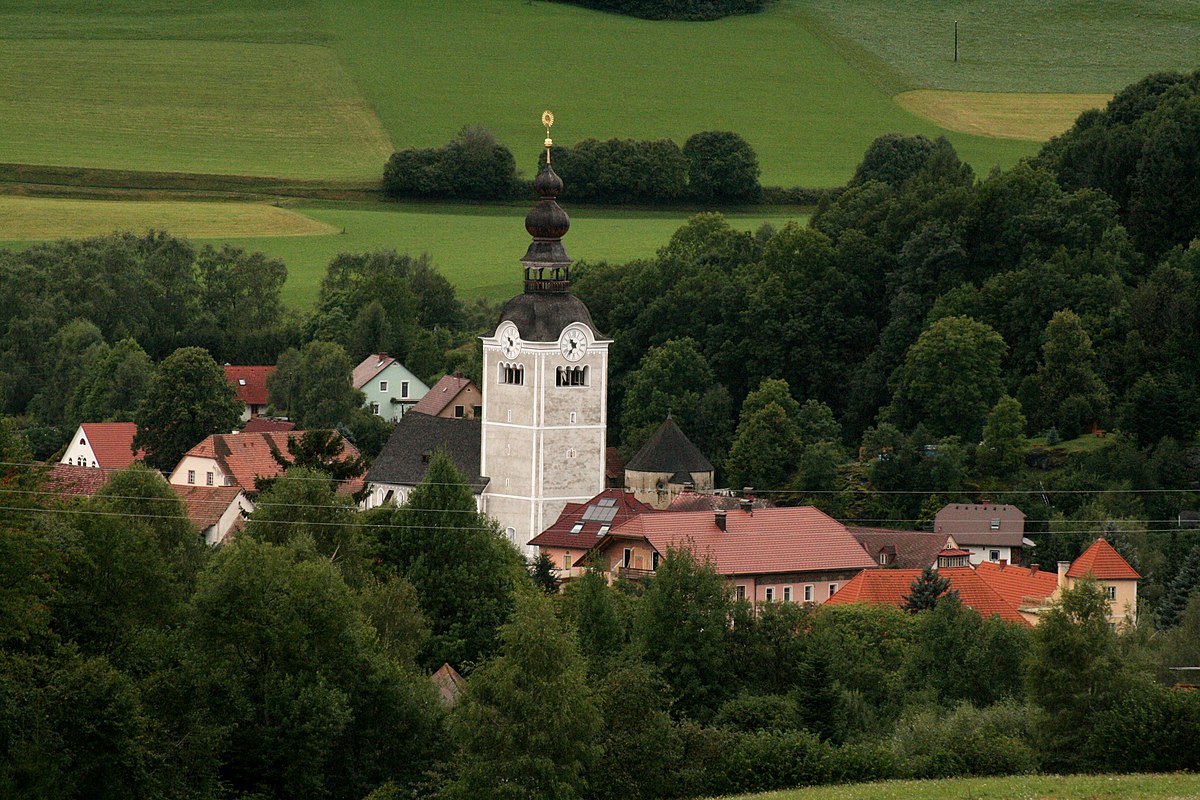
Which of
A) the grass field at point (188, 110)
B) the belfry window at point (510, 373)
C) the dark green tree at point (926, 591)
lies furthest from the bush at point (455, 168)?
the dark green tree at point (926, 591)

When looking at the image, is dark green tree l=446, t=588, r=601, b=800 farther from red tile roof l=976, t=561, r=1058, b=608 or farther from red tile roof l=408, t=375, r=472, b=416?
red tile roof l=408, t=375, r=472, b=416

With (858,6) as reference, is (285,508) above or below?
below

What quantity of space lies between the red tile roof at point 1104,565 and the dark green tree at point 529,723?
3129 centimetres

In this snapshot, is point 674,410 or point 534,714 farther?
point 674,410

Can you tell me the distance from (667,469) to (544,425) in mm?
5989

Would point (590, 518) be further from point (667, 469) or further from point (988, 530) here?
point (988, 530)

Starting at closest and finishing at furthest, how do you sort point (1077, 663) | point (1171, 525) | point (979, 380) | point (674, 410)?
point (1077, 663) → point (1171, 525) → point (979, 380) → point (674, 410)

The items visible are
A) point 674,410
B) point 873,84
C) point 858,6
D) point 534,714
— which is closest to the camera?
point 534,714

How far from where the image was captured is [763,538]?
264 ft

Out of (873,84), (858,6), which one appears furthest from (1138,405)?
(858,6)

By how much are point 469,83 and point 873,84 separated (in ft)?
74.7

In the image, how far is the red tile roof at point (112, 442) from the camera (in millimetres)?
106125

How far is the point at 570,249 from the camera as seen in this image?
128 metres

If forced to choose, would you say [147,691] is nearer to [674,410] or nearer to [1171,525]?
[1171,525]
